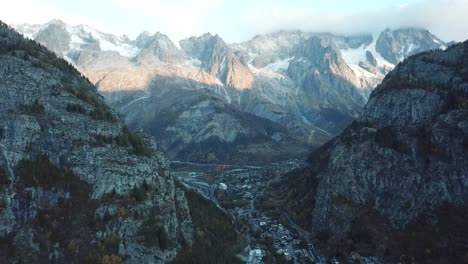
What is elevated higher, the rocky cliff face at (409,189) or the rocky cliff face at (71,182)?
the rocky cliff face at (71,182)

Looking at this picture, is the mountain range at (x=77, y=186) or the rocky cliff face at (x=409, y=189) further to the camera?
the rocky cliff face at (x=409, y=189)

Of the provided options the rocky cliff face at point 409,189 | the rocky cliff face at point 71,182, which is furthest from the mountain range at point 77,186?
the rocky cliff face at point 409,189

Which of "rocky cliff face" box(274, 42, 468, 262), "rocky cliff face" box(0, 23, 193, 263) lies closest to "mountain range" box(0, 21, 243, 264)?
"rocky cliff face" box(0, 23, 193, 263)

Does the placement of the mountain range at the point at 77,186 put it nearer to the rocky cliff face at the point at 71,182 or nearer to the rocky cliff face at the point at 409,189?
the rocky cliff face at the point at 71,182

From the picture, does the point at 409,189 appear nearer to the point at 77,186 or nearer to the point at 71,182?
the point at 77,186

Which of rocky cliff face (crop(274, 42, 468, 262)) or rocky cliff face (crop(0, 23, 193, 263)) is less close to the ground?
rocky cliff face (crop(0, 23, 193, 263))

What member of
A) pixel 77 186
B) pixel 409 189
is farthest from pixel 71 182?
pixel 409 189

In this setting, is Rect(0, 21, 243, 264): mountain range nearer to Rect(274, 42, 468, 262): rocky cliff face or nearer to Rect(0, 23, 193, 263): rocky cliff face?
Rect(0, 23, 193, 263): rocky cliff face

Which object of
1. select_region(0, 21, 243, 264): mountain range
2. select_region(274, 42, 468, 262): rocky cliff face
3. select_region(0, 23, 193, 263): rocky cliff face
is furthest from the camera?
select_region(274, 42, 468, 262): rocky cliff face

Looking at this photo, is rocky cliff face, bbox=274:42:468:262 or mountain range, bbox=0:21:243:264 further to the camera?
rocky cliff face, bbox=274:42:468:262
